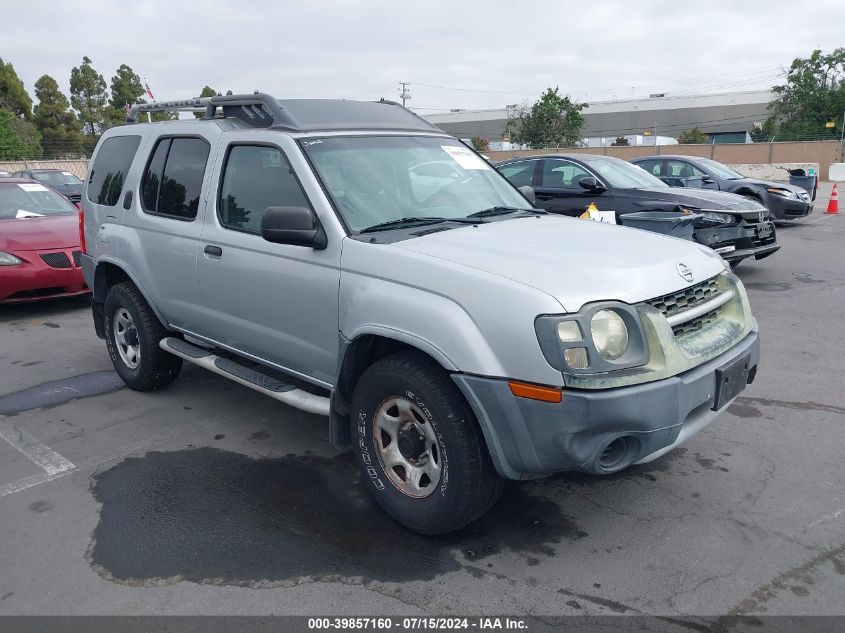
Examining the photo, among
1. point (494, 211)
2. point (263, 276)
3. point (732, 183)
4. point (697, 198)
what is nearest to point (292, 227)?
point (263, 276)

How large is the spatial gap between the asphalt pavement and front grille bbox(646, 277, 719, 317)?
3.50 feet

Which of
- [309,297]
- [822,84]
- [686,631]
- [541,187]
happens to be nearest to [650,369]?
[686,631]

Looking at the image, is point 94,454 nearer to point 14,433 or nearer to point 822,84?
point 14,433

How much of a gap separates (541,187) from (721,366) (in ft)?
24.8

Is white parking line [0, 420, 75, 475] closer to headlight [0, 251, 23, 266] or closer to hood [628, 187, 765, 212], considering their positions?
headlight [0, 251, 23, 266]

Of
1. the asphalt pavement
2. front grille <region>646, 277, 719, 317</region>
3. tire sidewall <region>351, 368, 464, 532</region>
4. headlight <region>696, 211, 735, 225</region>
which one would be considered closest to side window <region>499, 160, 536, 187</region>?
headlight <region>696, 211, 735, 225</region>

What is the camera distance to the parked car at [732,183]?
1375cm

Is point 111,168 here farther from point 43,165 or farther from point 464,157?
point 43,165

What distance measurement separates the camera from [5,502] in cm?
383

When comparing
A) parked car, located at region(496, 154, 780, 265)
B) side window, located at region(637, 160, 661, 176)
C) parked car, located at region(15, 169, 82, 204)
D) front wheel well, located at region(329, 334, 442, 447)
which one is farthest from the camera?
parked car, located at region(15, 169, 82, 204)

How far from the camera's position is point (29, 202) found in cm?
930

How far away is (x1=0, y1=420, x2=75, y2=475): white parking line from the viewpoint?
4.26m

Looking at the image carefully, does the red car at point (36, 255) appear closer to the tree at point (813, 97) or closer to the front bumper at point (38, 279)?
the front bumper at point (38, 279)

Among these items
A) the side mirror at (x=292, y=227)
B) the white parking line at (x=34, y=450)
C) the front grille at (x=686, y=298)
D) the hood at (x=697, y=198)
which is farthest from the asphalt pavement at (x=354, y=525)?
the hood at (x=697, y=198)
